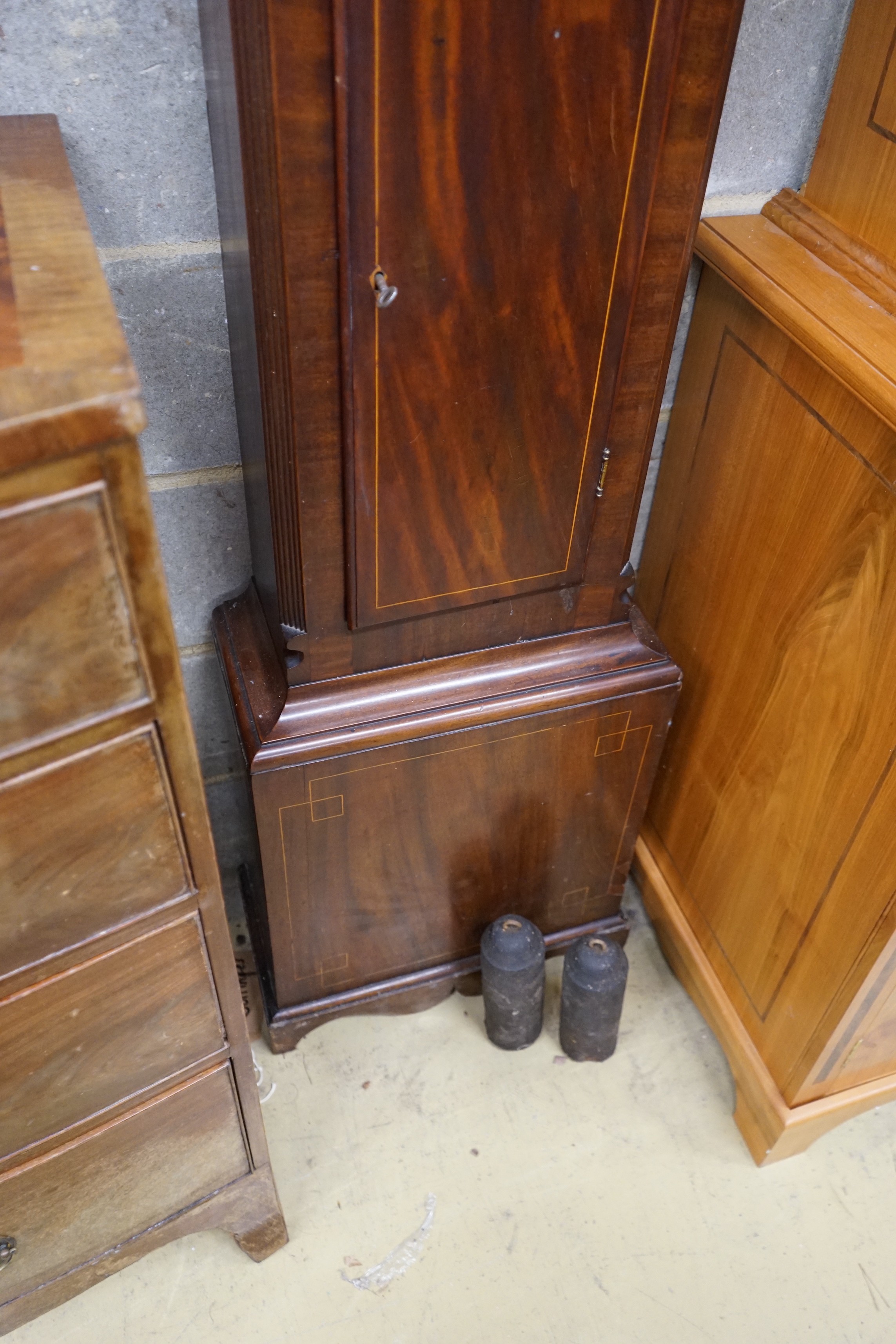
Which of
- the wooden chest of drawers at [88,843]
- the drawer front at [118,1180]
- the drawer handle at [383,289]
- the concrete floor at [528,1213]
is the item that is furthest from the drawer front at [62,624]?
the concrete floor at [528,1213]

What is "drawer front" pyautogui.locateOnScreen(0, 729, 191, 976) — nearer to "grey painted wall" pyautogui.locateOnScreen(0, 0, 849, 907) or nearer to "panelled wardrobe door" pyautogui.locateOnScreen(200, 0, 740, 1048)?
"panelled wardrobe door" pyautogui.locateOnScreen(200, 0, 740, 1048)

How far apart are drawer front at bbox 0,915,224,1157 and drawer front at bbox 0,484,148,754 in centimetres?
25

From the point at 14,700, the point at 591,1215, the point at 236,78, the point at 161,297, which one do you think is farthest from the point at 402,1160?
the point at 236,78

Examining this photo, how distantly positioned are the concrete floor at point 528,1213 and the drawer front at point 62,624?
2.99ft

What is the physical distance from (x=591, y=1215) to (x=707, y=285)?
3.76 ft

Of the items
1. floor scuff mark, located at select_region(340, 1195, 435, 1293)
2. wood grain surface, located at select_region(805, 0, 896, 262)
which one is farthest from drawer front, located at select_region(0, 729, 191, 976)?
wood grain surface, located at select_region(805, 0, 896, 262)

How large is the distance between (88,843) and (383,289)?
480mm

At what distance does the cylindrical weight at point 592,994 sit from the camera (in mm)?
1314

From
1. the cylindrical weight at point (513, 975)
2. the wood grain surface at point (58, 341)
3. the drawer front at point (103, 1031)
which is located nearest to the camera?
the wood grain surface at point (58, 341)

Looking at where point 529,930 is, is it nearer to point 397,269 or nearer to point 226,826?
point 226,826

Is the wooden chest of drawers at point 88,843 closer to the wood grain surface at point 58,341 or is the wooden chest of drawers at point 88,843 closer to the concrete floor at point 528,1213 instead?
the wood grain surface at point 58,341

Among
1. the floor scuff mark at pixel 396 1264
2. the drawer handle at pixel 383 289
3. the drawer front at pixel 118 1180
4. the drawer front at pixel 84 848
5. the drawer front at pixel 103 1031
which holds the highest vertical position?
the drawer handle at pixel 383 289

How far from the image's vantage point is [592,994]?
4.32 feet

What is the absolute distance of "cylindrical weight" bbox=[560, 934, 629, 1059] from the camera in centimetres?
131
